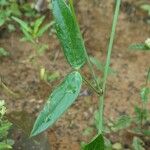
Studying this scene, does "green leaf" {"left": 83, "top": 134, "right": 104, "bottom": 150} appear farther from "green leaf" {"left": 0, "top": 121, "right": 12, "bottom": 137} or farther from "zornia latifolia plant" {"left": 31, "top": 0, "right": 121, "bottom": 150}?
"green leaf" {"left": 0, "top": 121, "right": 12, "bottom": 137}

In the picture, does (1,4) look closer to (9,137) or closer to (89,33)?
(89,33)

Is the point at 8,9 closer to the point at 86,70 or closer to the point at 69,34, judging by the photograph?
the point at 86,70

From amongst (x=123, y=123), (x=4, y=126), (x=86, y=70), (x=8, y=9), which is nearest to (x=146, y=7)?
(x=86, y=70)

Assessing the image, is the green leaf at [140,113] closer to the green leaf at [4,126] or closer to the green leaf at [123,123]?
the green leaf at [123,123]

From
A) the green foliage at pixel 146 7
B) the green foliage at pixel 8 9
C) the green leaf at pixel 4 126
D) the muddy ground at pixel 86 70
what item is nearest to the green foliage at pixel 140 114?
the muddy ground at pixel 86 70

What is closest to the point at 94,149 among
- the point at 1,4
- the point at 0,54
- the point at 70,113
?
the point at 70,113

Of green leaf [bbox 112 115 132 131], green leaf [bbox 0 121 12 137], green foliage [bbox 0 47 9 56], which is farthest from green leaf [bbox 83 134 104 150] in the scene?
green foliage [bbox 0 47 9 56]

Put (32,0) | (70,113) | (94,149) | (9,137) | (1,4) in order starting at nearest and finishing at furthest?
(94,149), (9,137), (70,113), (1,4), (32,0)
